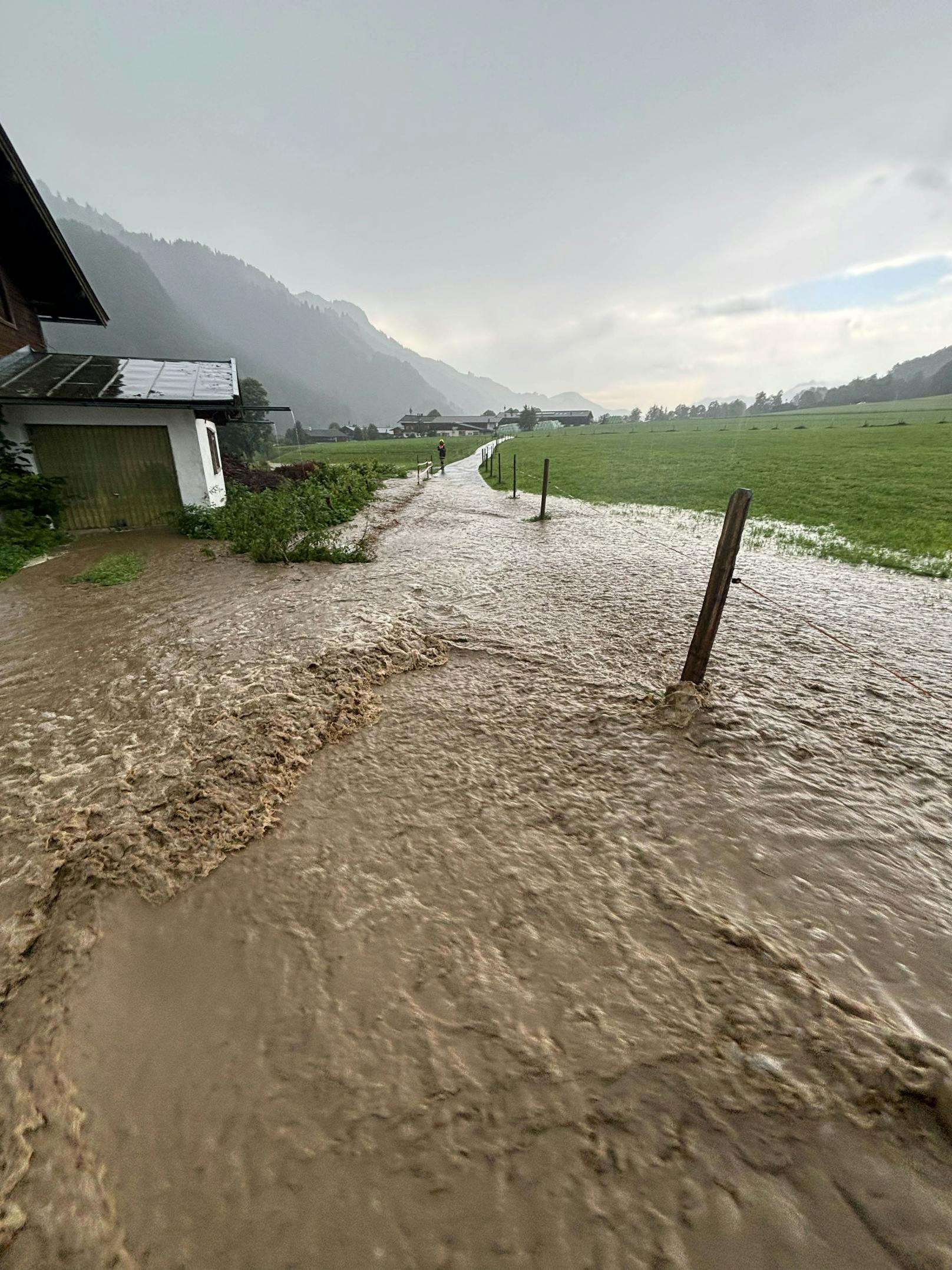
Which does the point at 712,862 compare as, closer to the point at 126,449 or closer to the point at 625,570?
the point at 625,570

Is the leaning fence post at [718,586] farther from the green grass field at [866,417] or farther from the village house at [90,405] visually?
the green grass field at [866,417]

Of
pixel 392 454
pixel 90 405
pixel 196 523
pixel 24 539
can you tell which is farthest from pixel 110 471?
pixel 392 454

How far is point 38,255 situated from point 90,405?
227 inches

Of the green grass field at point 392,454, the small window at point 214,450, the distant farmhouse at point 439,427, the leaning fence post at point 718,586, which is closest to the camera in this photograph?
the leaning fence post at point 718,586

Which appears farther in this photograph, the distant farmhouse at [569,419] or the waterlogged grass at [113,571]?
the distant farmhouse at [569,419]

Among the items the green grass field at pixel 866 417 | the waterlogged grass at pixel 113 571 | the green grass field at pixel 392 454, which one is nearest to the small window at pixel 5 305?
the waterlogged grass at pixel 113 571

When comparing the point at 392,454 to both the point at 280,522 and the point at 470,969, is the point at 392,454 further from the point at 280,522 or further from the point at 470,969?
the point at 470,969

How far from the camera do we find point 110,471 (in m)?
11.8

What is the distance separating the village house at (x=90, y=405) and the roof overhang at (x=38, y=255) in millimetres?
27

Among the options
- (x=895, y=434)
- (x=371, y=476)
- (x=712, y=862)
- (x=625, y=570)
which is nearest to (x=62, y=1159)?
(x=712, y=862)

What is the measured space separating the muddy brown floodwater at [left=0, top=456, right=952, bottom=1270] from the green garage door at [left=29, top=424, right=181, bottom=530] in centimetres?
787

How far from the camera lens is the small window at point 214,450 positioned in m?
14.4

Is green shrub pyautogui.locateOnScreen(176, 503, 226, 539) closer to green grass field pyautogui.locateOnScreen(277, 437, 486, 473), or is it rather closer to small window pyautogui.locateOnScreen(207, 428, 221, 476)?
small window pyautogui.locateOnScreen(207, 428, 221, 476)

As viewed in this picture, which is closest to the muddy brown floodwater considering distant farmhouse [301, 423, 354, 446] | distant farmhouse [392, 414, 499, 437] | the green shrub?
the green shrub
